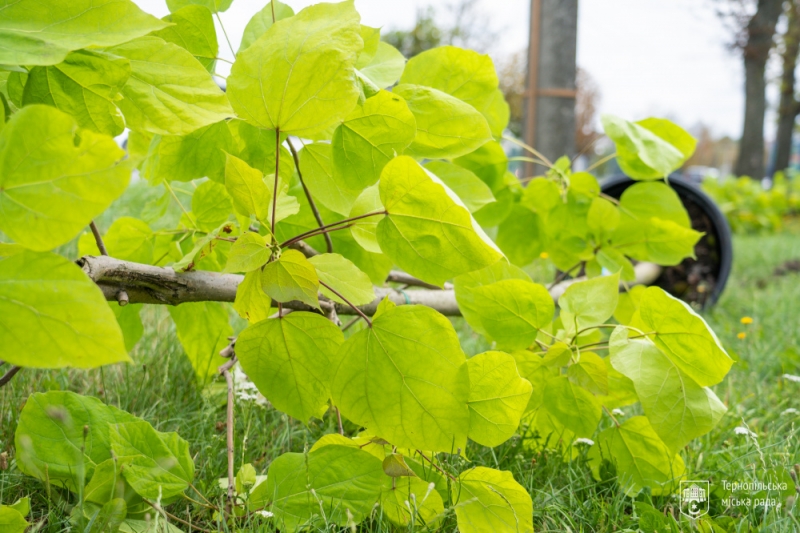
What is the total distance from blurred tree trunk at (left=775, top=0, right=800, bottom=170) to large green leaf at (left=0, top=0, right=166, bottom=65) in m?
14.3

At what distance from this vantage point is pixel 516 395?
613 mm

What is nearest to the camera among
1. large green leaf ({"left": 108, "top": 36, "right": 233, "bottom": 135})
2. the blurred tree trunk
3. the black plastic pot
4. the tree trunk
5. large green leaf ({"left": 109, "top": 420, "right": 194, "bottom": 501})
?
large green leaf ({"left": 108, "top": 36, "right": 233, "bottom": 135})

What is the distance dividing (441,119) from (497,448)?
0.54m

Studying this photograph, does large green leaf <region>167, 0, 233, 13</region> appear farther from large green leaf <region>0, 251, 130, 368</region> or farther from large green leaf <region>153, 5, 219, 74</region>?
large green leaf <region>0, 251, 130, 368</region>

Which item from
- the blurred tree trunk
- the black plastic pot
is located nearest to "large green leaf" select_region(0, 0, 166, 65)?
the black plastic pot

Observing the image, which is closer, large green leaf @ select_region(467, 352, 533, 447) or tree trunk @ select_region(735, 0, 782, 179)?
large green leaf @ select_region(467, 352, 533, 447)

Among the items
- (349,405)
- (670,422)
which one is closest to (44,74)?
(349,405)

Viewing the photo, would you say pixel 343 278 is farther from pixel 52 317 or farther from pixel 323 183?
pixel 52 317

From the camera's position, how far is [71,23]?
436 millimetres

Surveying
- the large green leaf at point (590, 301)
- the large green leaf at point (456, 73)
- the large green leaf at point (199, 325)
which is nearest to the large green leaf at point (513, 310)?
the large green leaf at point (590, 301)

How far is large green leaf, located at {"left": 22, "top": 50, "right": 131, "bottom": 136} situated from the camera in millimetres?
468

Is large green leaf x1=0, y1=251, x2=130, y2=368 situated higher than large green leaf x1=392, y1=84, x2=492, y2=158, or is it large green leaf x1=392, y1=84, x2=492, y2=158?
large green leaf x1=392, y1=84, x2=492, y2=158

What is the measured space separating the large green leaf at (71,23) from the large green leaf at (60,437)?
39cm

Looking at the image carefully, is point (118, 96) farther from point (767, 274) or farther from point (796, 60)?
point (796, 60)
